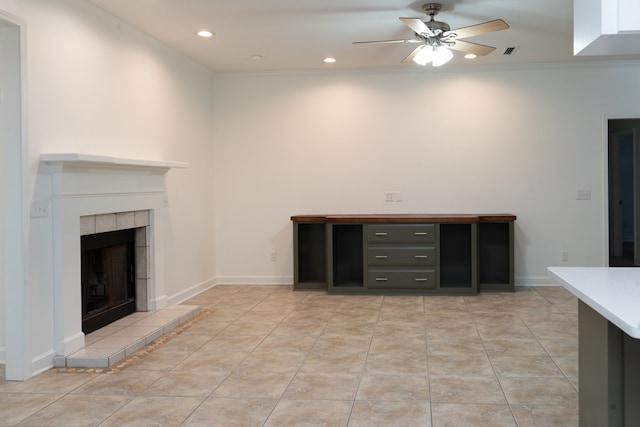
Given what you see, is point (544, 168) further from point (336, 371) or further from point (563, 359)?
point (336, 371)

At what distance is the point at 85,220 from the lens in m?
4.36

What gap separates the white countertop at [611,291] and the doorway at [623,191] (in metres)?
5.12

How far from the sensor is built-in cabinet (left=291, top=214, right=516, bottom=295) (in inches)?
254

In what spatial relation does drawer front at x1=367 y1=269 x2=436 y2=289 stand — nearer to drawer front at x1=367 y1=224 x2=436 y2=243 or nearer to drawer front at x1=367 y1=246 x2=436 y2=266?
drawer front at x1=367 y1=246 x2=436 y2=266

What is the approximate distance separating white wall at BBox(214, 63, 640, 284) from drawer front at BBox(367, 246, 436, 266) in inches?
30.0

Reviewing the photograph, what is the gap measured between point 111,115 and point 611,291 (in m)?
4.05

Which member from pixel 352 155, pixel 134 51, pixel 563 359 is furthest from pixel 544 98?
→ pixel 134 51

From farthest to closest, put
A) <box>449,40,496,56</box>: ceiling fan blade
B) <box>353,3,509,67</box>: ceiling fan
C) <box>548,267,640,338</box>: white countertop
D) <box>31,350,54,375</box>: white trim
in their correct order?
1. <box>449,40,496,56</box>: ceiling fan blade
2. <box>353,3,509,67</box>: ceiling fan
3. <box>31,350,54,375</box>: white trim
4. <box>548,267,640,338</box>: white countertop

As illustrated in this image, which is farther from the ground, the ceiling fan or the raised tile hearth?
the ceiling fan

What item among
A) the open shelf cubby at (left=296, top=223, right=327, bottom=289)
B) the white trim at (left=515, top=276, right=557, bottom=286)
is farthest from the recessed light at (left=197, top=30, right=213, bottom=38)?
the white trim at (left=515, top=276, right=557, bottom=286)

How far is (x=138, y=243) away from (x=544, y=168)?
470 cm

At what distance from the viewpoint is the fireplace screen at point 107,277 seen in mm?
4590

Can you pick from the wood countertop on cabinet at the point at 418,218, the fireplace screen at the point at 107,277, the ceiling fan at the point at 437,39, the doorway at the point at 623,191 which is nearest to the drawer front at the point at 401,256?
the wood countertop on cabinet at the point at 418,218

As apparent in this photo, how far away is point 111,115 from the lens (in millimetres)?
4836
